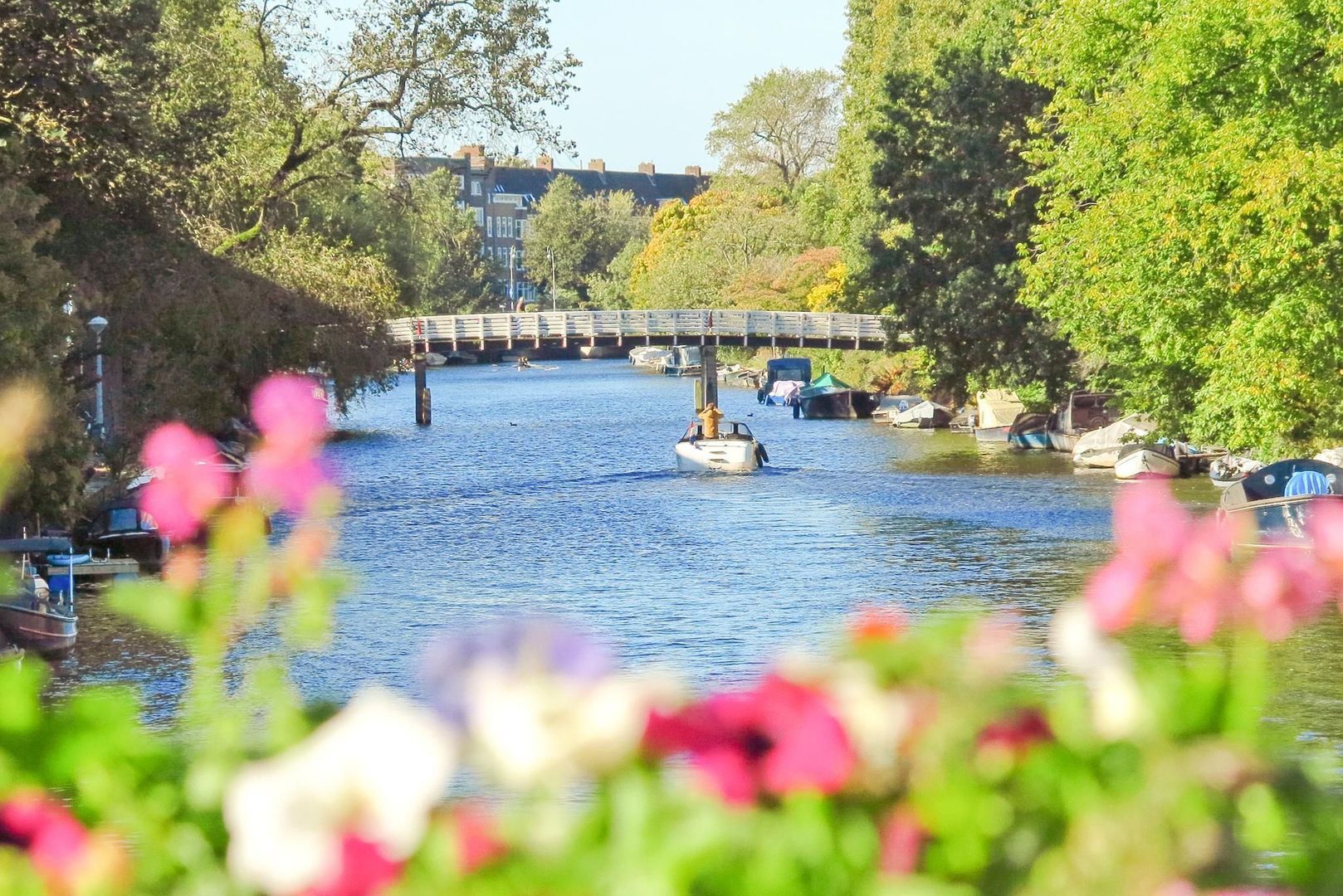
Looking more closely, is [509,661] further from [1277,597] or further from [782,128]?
[782,128]

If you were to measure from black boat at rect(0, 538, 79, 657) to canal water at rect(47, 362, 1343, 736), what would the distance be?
1.26 ft

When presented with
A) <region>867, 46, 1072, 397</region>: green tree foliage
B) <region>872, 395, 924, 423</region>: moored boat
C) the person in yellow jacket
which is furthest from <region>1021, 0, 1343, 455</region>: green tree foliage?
<region>872, 395, 924, 423</region>: moored boat

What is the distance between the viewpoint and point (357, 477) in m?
46.2

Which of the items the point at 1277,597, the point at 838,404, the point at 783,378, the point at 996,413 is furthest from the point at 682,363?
A: the point at 1277,597

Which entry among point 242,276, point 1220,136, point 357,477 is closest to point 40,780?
point 1220,136

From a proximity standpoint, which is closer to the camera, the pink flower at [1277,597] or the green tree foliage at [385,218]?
the pink flower at [1277,597]

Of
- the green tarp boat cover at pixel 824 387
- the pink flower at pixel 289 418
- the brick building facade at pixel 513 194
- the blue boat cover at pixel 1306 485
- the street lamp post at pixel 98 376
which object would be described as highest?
the brick building facade at pixel 513 194

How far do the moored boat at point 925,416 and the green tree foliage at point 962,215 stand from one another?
24.6ft

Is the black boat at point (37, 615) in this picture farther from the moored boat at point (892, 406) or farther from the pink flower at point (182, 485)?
the moored boat at point (892, 406)

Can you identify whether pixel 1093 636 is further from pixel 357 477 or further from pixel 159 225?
pixel 357 477

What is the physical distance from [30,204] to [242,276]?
83.2ft

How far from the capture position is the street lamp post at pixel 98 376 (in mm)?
34469

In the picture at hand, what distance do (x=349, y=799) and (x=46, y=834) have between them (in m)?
0.53

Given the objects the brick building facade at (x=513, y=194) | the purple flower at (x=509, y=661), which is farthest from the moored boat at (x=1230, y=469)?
the brick building facade at (x=513, y=194)
